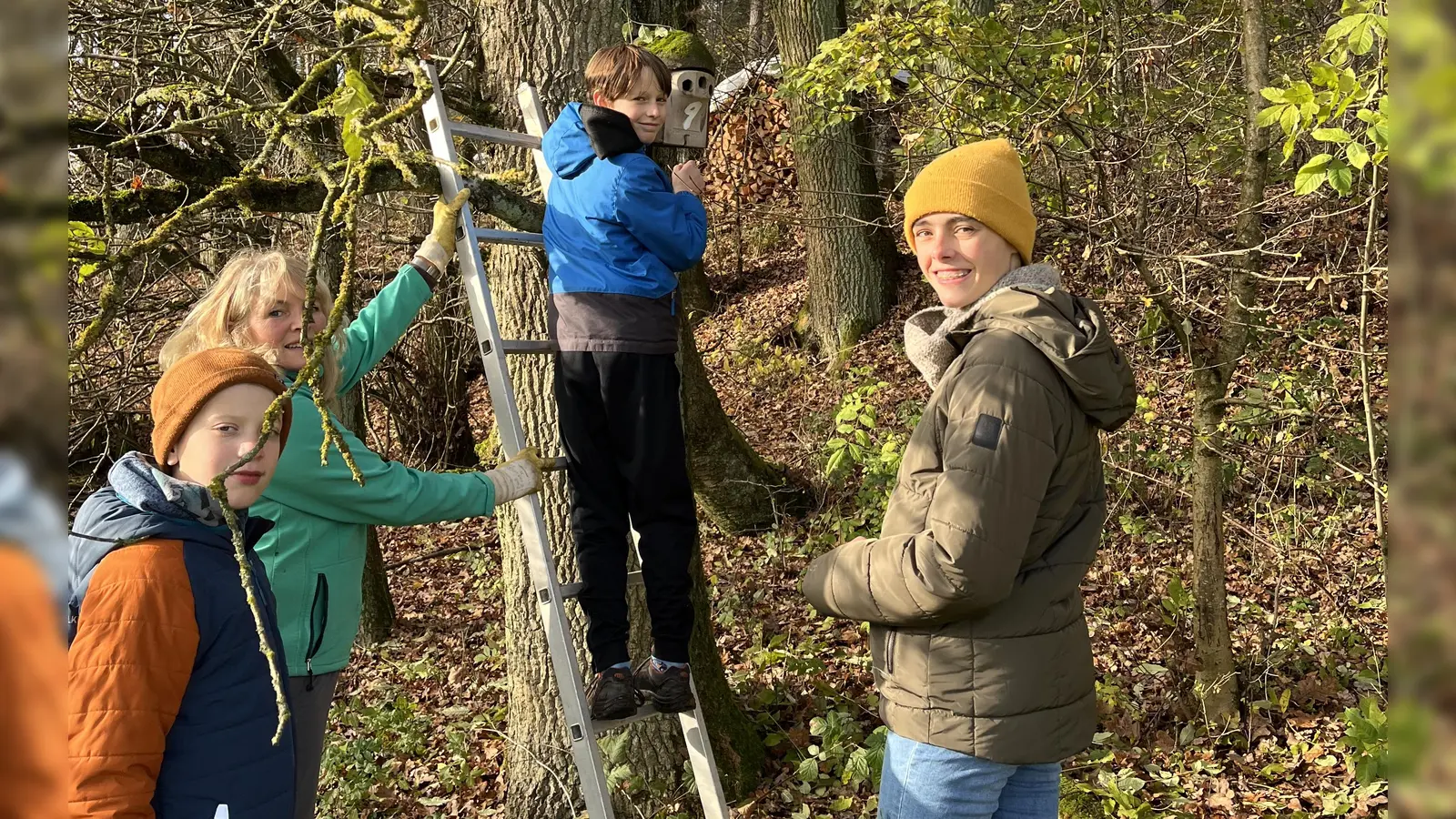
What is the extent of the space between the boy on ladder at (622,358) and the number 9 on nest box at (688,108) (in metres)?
0.33

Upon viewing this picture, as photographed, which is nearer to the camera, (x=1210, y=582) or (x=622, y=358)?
(x=622, y=358)

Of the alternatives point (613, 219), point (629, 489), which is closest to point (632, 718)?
point (629, 489)

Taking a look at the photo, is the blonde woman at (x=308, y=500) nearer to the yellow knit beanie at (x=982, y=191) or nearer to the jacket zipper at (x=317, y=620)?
the jacket zipper at (x=317, y=620)

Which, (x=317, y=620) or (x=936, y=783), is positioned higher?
(x=317, y=620)

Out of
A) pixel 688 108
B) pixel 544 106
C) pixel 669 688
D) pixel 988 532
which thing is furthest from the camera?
pixel 544 106

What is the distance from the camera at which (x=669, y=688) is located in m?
3.34

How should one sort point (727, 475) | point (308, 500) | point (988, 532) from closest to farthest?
point (988, 532), point (308, 500), point (727, 475)

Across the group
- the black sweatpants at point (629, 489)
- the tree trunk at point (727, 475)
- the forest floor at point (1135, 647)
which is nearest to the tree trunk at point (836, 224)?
the forest floor at point (1135, 647)

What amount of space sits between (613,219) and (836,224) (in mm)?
6583

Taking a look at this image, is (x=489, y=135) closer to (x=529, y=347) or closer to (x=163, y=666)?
(x=529, y=347)

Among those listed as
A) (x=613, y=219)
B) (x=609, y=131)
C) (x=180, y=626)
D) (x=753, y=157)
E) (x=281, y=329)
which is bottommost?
(x=180, y=626)

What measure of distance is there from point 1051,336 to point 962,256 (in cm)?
33

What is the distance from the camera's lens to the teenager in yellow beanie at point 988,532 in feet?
6.76
